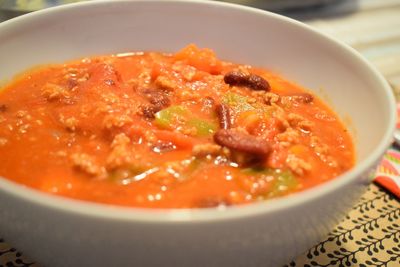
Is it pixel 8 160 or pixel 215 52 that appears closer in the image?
pixel 8 160

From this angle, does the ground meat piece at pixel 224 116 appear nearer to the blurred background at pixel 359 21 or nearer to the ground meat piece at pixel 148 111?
the ground meat piece at pixel 148 111

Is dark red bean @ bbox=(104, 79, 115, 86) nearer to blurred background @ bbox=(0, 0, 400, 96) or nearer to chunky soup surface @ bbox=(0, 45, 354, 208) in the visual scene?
chunky soup surface @ bbox=(0, 45, 354, 208)

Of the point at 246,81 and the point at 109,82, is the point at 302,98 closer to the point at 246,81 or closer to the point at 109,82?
the point at 246,81

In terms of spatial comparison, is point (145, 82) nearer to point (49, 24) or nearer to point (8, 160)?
point (49, 24)

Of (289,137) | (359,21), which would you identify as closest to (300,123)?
(289,137)

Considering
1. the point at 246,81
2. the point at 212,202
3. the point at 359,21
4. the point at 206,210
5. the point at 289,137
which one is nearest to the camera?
the point at 206,210

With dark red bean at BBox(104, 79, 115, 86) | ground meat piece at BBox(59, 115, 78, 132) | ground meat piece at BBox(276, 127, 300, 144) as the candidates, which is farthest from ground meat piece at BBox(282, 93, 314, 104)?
ground meat piece at BBox(59, 115, 78, 132)

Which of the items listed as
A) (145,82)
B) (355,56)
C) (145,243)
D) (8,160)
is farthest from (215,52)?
(145,243)
